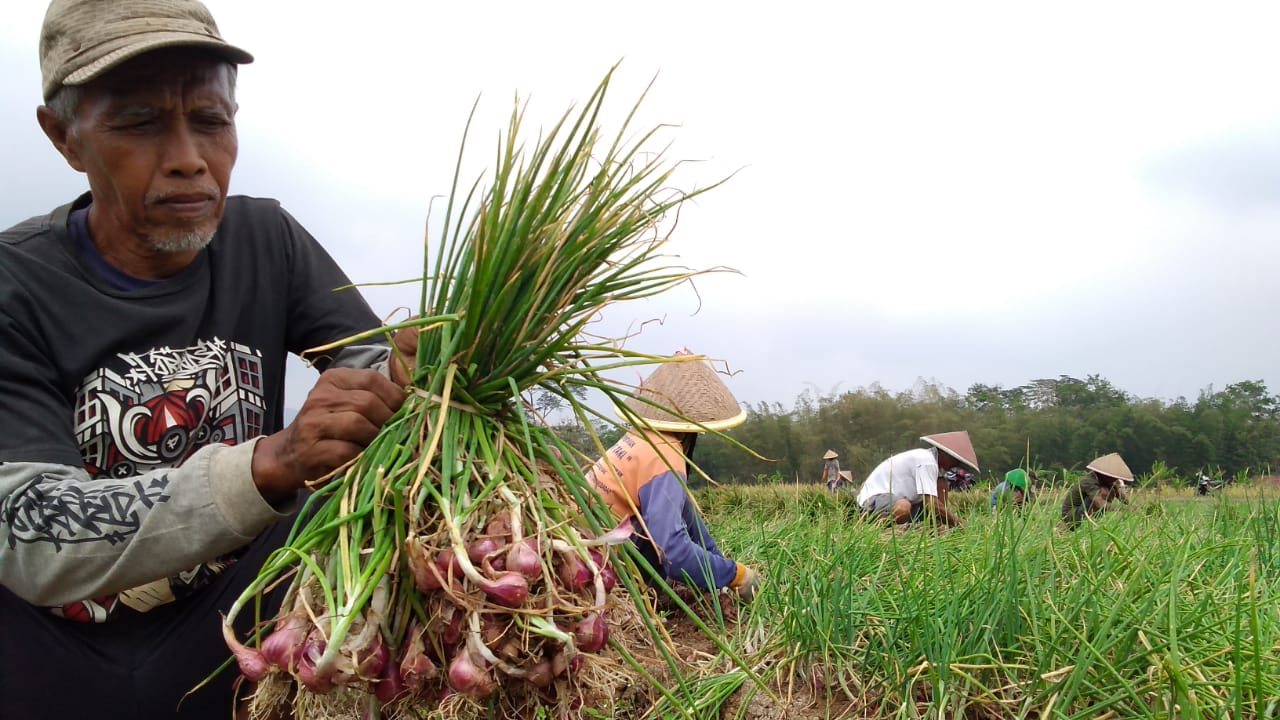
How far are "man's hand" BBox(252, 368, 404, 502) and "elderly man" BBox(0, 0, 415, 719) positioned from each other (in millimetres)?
21

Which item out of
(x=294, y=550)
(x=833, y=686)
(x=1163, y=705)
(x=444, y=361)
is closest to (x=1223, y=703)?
(x=1163, y=705)

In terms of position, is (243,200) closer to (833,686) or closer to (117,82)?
(117,82)

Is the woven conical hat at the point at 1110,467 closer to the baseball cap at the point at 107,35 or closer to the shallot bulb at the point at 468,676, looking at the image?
the shallot bulb at the point at 468,676

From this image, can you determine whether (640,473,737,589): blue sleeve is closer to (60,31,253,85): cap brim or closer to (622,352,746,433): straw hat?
(622,352,746,433): straw hat

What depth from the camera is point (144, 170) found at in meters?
1.65

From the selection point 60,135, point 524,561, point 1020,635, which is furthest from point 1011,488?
point 60,135

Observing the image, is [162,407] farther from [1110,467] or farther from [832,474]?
[832,474]

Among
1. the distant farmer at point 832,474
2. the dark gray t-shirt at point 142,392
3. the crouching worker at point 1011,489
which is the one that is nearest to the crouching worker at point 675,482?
the crouching worker at point 1011,489

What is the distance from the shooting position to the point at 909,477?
6.21 meters

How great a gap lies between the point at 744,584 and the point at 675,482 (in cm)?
39

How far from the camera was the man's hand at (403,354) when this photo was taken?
1.38 metres

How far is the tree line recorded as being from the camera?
16.5m

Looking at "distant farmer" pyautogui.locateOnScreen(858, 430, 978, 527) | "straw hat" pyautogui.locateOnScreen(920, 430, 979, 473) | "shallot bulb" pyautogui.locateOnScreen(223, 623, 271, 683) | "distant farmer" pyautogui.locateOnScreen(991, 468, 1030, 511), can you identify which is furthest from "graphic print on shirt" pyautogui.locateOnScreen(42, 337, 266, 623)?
"straw hat" pyautogui.locateOnScreen(920, 430, 979, 473)

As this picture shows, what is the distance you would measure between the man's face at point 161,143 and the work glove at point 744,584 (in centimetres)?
176
